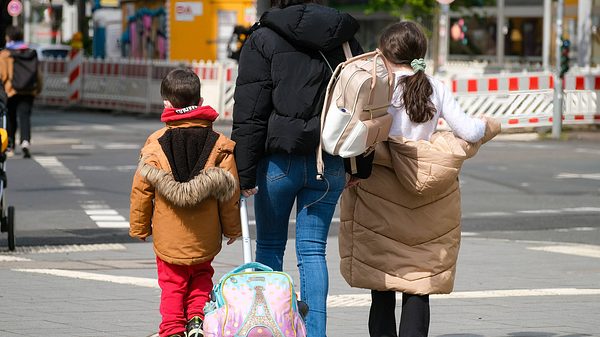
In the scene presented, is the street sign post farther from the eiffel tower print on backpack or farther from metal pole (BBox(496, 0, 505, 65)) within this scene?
the eiffel tower print on backpack

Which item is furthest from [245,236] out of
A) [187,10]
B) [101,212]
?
[187,10]

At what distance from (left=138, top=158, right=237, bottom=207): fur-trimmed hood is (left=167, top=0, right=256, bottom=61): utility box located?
124 feet

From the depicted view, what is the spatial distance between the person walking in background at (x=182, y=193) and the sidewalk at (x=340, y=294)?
3.80 feet

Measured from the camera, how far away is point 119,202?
51.6 feet

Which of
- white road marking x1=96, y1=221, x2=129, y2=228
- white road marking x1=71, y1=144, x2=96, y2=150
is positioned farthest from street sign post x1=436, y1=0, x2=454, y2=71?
white road marking x1=96, y1=221, x2=129, y2=228

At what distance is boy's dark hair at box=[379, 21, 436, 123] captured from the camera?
6574mm

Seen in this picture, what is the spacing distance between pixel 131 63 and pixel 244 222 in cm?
3216

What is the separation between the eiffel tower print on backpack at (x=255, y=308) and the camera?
591cm

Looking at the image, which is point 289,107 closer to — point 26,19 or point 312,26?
point 312,26

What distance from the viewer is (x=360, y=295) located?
9305mm

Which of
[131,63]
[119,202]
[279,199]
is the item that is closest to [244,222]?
[279,199]

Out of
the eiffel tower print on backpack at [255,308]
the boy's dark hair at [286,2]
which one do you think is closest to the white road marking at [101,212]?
the boy's dark hair at [286,2]

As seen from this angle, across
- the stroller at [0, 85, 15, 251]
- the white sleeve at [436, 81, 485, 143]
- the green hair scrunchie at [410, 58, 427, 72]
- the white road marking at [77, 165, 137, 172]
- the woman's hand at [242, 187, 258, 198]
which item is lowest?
the white road marking at [77, 165, 137, 172]

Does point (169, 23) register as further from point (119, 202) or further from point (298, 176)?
point (298, 176)
